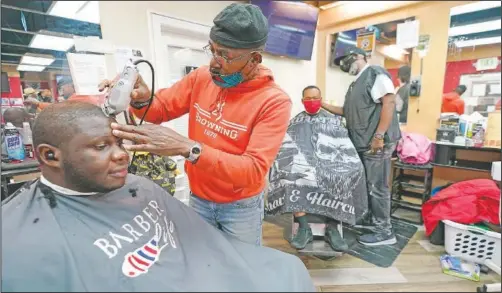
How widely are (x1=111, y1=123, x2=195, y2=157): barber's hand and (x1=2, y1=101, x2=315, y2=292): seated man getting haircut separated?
0.08 metres

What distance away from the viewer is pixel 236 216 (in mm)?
1036

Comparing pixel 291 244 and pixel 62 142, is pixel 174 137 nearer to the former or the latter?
pixel 62 142

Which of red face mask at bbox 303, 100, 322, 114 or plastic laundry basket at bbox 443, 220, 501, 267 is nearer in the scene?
plastic laundry basket at bbox 443, 220, 501, 267

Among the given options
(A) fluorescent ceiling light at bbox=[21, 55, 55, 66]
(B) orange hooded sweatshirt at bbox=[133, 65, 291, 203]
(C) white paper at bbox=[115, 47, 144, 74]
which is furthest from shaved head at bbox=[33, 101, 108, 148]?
(C) white paper at bbox=[115, 47, 144, 74]

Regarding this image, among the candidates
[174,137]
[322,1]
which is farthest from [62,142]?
[322,1]

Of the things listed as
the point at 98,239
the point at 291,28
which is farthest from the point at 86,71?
the point at 291,28

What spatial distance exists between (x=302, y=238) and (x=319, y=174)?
1.42 ft

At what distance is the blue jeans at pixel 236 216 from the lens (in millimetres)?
1034

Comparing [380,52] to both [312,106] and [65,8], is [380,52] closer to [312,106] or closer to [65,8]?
[312,106]

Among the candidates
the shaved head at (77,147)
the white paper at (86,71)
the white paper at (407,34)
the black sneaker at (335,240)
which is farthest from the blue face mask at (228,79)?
the white paper at (407,34)

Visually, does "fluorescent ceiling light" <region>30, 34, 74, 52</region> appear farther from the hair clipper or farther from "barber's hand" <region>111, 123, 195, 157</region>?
"barber's hand" <region>111, 123, 195, 157</region>

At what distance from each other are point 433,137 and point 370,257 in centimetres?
146

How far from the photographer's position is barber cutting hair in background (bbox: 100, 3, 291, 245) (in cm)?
76

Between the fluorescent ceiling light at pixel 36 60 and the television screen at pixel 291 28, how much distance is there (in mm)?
1913
